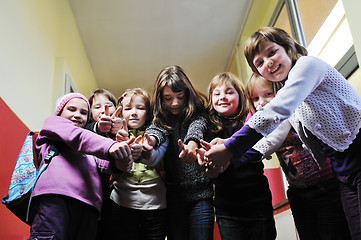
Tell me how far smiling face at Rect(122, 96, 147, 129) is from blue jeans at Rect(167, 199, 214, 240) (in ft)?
1.41

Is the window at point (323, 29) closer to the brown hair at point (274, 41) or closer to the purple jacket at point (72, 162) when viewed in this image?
the brown hair at point (274, 41)

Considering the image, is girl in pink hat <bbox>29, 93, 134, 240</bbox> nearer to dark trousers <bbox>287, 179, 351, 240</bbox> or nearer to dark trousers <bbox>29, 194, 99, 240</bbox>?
dark trousers <bbox>29, 194, 99, 240</bbox>

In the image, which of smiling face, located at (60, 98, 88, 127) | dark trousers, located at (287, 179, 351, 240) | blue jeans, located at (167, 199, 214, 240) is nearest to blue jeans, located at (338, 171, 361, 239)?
dark trousers, located at (287, 179, 351, 240)

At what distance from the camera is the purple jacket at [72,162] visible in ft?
3.89

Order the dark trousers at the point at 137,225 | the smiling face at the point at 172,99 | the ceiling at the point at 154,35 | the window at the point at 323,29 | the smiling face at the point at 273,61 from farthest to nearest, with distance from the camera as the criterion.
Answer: the ceiling at the point at 154,35
the window at the point at 323,29
the smiling face at the point at 172,99
the dark trousers at the point at 137,225
the smiling face at the point at 273,61

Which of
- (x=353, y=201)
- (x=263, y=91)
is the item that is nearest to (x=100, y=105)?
(x=263, y=91)

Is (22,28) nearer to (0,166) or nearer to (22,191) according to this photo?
(0,166)

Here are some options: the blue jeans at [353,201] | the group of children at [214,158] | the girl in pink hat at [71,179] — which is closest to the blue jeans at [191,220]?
the group of children at [214,158]

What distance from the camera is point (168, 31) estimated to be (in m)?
3.54

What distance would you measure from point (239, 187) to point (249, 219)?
0.13 meters

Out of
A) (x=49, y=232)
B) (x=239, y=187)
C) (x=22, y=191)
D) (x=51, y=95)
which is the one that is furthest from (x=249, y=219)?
(x=51, y=95)

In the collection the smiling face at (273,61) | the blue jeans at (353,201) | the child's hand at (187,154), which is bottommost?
the blue jeans at (353,201)

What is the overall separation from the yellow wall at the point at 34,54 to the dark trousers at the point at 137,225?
32.0 inches

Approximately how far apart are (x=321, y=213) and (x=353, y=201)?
0.22m
